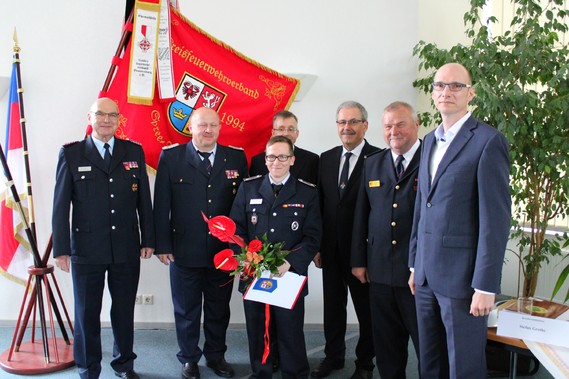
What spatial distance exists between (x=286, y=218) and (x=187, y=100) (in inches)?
52.5

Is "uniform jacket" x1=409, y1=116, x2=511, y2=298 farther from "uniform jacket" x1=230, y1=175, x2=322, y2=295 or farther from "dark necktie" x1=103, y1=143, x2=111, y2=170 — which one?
"dark necktie" x1=103, y1=143, x2=111, y2=170

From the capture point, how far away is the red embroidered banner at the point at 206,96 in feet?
10.5

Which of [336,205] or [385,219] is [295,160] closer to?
[336,205]

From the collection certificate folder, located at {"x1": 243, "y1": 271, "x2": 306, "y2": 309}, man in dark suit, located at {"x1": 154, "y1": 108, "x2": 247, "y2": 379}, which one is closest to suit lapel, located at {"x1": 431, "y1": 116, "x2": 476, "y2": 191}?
certificate folder, located at {"x1": 243, "y1": 271, "x2": 306, "y2": 309}

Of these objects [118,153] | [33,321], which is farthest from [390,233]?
[33,321]

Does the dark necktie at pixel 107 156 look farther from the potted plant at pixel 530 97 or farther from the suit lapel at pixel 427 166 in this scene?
the potted plant at pixel 530 97

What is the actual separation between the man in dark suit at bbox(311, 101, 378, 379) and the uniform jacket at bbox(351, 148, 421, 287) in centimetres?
24

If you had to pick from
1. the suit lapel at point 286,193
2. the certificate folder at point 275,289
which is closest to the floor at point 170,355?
the certificate folder at point 275,289

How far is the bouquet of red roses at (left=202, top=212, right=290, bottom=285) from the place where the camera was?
2.27 metres

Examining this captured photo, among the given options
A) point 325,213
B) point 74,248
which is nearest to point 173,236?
point 74,248

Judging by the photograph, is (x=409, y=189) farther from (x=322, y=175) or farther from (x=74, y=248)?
(x=74, y=248)

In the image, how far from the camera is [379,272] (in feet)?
7.62

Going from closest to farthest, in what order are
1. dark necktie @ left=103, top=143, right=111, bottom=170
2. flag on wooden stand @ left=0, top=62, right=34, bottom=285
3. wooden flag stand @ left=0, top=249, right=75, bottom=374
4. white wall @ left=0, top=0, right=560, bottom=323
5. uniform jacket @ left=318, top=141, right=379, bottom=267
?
dark necktie @ left=103, top=143, right=111, bottom=170
uniform jacket @ left=318, top=141, right=379, bottom=267
wooden flag stand @ left=0, top=249, right=75, bottom=374
flag on wooden stand @ left=0, top=62, right=34, bottom=285
white wall @ left=0, top=0, right=560, bottom=323

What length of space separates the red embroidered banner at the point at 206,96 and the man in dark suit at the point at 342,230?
31.1 inches
